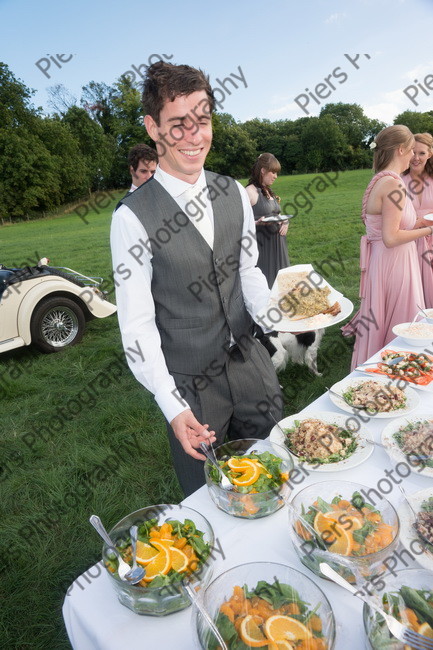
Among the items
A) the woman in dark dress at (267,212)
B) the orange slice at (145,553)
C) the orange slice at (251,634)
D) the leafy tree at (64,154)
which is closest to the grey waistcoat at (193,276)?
the orange slice at (145,553)

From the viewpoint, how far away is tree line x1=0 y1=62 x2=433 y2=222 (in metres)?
34.5

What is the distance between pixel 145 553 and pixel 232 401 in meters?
1.00

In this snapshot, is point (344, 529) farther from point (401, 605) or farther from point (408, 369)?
point (408, 369)

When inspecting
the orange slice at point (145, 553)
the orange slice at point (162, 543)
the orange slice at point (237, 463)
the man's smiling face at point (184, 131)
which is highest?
the man's smiling face at point (184, 131)

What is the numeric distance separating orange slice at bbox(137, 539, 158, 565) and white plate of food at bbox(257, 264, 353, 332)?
0.97 meters

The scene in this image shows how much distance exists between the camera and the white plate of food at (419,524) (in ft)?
3.58

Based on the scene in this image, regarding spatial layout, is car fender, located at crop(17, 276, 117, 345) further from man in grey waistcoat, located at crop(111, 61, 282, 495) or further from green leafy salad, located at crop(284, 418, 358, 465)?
green leafy salad, located at crop(284, 418, 358, 465)

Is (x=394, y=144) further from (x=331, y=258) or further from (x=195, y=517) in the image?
(x=331, y=258)

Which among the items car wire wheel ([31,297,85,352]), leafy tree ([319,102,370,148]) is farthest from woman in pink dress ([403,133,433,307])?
leafy tree ([319,102,370,148])

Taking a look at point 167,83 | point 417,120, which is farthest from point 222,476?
point 417,120

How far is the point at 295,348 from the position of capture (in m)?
4.35

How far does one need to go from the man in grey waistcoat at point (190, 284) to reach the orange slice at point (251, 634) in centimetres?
62

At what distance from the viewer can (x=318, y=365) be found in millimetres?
4641

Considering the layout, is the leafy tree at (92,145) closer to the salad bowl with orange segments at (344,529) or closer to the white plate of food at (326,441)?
the white plate of food at (326,441)
